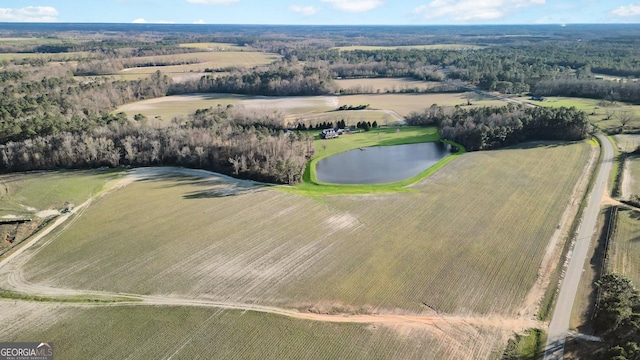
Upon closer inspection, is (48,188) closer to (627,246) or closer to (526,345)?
(526,345)

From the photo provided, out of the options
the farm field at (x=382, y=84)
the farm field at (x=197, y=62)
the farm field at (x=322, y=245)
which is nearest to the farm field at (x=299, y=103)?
the farm field at (x=382, y=84)

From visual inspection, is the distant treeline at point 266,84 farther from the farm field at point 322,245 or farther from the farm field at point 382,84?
the farm field at point 322,245

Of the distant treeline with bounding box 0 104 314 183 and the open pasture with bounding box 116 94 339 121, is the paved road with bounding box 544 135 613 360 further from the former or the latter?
the open pasture with bounding box 116 94 339 121

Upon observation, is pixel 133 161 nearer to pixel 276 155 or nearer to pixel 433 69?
pixel 276 155

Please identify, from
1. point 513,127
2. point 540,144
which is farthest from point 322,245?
point 540,144

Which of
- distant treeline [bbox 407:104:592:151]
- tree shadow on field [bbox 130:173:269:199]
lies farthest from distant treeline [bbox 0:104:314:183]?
distant treeline [bbox 407:104:592:151]

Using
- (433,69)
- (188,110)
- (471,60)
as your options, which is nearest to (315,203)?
(188,110)
